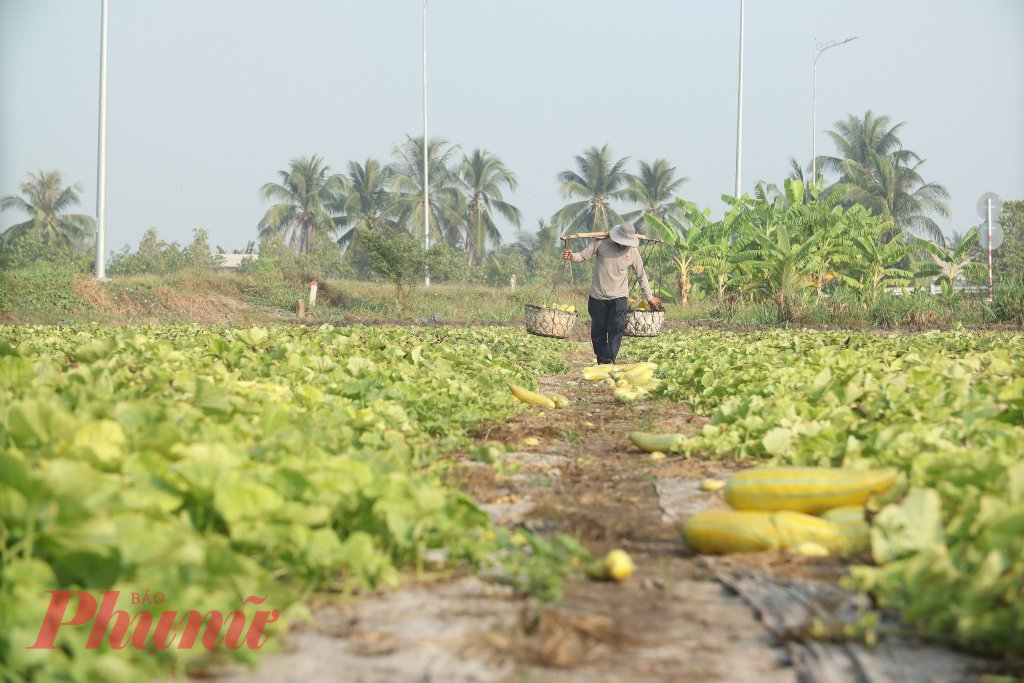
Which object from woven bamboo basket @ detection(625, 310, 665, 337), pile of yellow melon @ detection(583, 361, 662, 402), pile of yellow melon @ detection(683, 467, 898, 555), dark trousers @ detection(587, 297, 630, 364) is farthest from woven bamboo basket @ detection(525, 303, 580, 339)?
pile of yellow melon @ detection(683, 467, 898, 555)

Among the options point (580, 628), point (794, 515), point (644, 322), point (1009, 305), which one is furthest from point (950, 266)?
point (580, 628)

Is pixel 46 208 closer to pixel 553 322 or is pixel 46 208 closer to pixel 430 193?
pixel 430 193

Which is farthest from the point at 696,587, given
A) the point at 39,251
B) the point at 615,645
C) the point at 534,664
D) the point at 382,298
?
the point at 39,251

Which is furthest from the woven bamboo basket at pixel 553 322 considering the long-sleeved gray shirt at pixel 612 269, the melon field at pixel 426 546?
the melon field at pixel 426 546

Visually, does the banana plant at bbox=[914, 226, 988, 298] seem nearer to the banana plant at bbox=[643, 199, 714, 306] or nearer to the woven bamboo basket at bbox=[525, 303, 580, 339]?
the banana plant at bbox=[643, 199, 714, 306]

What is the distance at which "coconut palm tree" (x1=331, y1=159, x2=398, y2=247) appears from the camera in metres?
53.3

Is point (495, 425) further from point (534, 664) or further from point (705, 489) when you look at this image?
point (534, 664)

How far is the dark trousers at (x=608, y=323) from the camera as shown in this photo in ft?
37.5

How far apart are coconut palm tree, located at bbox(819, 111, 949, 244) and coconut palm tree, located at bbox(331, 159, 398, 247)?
77.9ft

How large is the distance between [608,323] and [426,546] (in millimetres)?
8674

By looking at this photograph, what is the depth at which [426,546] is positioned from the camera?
3.11 meters

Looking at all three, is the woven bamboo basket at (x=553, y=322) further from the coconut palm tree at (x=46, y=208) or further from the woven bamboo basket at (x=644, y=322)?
the coconut palm tree at (x=46, y=208)

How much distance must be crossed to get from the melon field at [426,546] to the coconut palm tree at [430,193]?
1836 inches

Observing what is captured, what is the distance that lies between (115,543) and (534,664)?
105 centimetres
